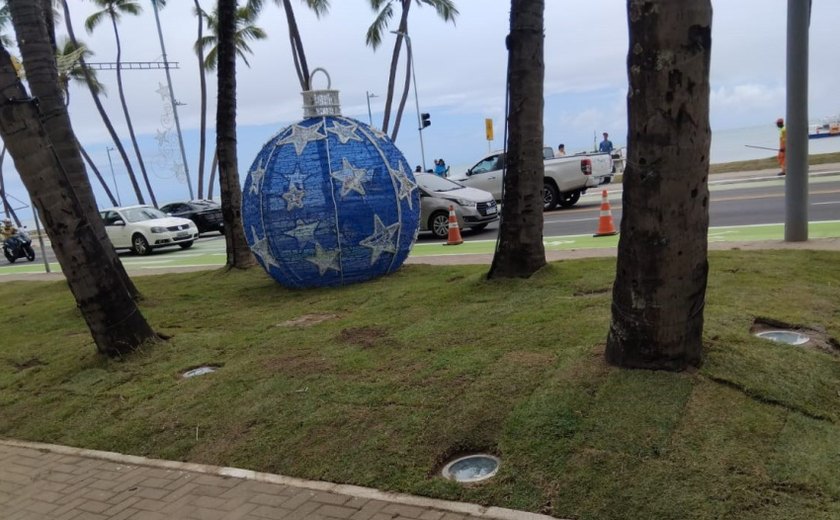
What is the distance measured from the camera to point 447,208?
15.2m

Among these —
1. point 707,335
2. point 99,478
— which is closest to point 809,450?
point 707,335

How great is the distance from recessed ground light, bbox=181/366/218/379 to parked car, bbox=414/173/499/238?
943 cm

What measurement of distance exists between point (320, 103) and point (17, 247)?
20.7 m

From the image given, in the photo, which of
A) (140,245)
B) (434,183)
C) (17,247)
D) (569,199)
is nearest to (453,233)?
(434,183)

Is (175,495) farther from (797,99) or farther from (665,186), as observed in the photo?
(797,99)

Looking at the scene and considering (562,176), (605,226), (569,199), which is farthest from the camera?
(569,199)

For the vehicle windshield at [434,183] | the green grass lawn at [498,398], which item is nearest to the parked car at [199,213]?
the vehicle windshield at [434,183]

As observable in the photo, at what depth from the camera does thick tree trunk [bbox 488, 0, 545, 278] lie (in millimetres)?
6824

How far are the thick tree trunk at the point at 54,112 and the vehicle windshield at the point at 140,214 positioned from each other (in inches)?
521

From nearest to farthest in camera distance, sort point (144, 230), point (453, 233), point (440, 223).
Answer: point (453, 233), point (440, 223), point (144, 230)

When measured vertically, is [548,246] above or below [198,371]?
above

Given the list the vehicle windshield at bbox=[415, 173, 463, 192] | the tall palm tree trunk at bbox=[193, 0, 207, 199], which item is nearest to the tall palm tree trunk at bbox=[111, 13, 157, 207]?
the tall palm tree trunk at bbox=[193, 0, 207, 199]

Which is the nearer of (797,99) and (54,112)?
(797,99)

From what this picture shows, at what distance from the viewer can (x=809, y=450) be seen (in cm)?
319
